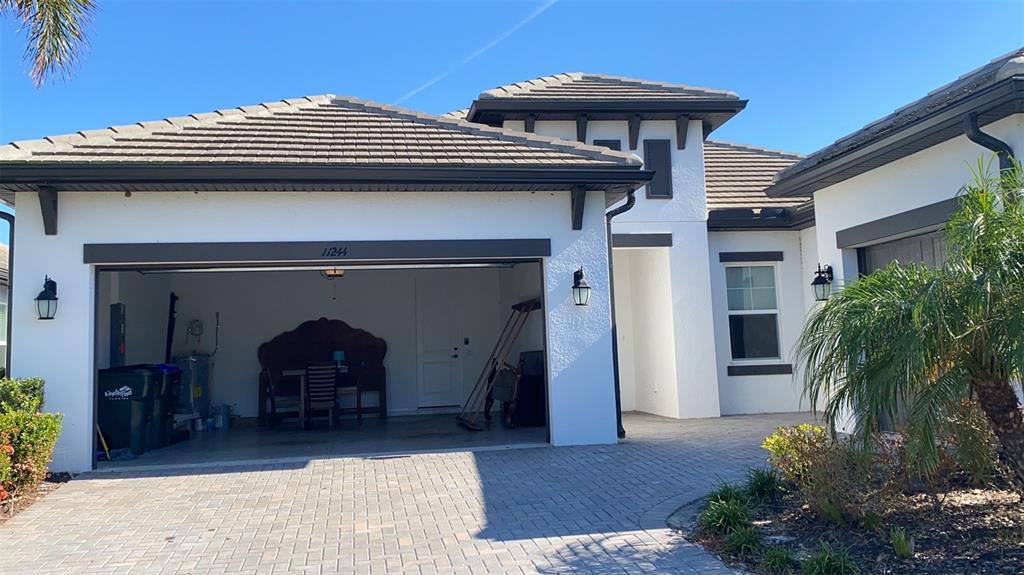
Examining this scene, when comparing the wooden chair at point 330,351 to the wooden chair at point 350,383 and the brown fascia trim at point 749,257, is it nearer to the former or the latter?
the wooden chair at point 350,383

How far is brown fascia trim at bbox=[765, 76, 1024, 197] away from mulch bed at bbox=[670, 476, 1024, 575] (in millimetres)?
3484

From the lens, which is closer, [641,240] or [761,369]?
[641,240]

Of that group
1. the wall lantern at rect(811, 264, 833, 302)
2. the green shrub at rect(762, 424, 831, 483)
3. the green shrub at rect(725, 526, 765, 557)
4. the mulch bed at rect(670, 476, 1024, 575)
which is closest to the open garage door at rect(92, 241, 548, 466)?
the wall lantern at rect(811, 264, 833, 302)

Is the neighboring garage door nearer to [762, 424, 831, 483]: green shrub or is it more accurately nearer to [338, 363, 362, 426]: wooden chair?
[762, 424, 831, 483]: green shrub

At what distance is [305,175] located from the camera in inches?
346

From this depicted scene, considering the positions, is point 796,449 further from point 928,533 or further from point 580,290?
point 580,290

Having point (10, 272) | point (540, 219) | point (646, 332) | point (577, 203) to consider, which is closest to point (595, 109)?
point (577, 203)

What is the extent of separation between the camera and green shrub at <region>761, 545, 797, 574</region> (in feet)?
15.6

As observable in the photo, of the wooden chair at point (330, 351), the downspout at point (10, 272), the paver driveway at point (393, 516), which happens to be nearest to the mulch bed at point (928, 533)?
the paver driveway at point (393, 516)

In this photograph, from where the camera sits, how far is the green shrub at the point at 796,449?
19.2 ft

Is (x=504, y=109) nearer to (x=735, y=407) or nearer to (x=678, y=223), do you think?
(x=678, y=223)

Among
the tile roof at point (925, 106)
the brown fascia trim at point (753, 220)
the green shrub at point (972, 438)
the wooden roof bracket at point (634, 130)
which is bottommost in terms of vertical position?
the green shrub at point (972, 438)

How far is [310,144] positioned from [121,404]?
416 cm

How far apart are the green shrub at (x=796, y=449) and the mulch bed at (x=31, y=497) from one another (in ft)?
22.1
